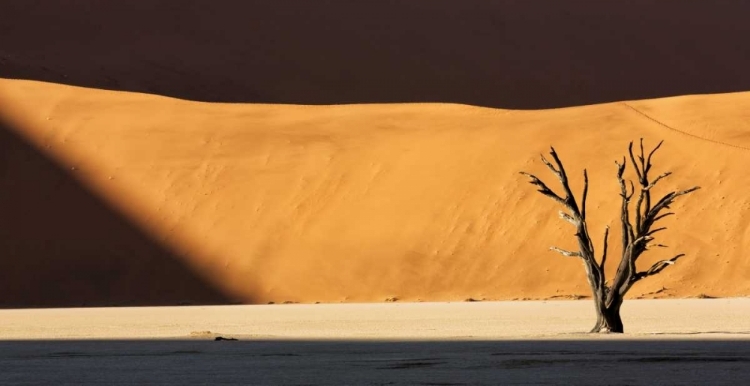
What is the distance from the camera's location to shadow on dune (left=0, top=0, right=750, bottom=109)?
64125 millimetres

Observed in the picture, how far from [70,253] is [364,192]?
798 centimetres

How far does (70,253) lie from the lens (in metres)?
37.8

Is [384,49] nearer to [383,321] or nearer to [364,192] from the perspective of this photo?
[364,192]

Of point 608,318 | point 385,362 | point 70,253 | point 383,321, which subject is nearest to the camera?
point 385,362

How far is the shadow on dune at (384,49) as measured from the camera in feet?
210

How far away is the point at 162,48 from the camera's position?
6600cm

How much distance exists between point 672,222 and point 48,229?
1625 cm

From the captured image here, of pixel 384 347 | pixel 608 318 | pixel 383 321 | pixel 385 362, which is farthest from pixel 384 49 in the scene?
pixel 385 362

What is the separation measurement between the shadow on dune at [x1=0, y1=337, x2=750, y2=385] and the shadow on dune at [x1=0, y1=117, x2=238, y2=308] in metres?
16.5

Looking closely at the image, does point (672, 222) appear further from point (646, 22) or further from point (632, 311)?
point (646, 22)

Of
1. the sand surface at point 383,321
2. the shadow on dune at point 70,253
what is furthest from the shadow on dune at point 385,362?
the shadow on dune at point 70,253

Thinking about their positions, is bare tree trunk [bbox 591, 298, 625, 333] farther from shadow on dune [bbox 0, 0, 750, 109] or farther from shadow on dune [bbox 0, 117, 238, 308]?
shadow on dune [bbox 0, 0, 750, 109]

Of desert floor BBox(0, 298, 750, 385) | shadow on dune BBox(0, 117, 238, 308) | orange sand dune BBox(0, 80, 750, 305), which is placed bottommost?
shadow on dune BBox(0, 117, 238, 308)

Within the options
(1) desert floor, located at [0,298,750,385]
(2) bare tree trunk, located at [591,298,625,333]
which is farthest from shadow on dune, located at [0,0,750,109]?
(2) bare tree trunk, located at [591,298,625,333]
